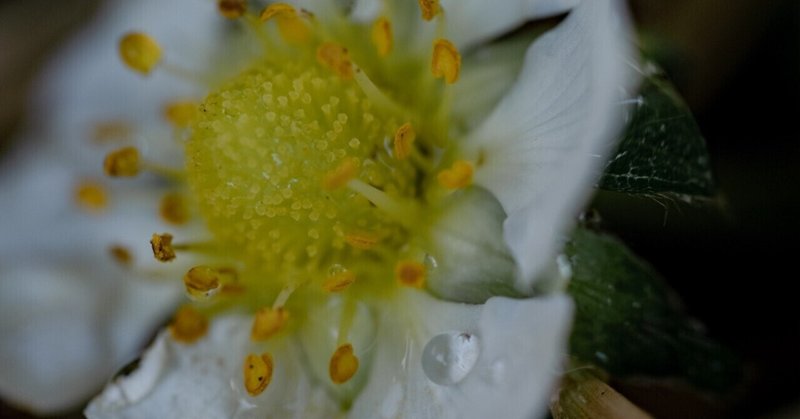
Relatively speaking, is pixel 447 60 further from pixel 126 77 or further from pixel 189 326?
pixel 126 77

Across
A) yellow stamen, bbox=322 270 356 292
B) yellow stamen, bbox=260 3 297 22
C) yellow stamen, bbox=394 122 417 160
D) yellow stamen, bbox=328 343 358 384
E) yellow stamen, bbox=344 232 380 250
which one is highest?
yellow stamen, bbox=260 3 297 22

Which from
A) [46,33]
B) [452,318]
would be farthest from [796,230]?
[46,33]

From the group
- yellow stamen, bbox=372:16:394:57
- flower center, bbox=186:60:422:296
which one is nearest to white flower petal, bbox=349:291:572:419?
flower center, bbox=186:60:422:296

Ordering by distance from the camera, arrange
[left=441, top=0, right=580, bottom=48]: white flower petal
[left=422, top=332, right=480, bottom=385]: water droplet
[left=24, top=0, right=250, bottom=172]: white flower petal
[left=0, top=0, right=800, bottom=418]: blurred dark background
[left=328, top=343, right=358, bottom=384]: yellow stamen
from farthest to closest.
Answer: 1. [left=0, top=0, right=800, bottom=418]: blurred dark background
2. [left=24, top=0, right=250, bottom=172]: white flower petal
3. [left=441, top=0, right=580, bottom=48]: white flower petal
4. [left=328, top=343, right=358, bottom=384]: yellow stamen
5. [left=422, top=332, right=480, bottom=385]: water droplet

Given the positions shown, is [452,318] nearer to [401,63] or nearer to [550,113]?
[550,113]

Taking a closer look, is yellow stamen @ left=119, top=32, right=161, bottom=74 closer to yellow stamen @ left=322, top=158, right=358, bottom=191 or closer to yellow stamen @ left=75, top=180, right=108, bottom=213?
yellow stamen @ left=75, top=180, right=108, bottom=213

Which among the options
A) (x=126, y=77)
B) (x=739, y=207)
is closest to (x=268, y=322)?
(x=126, y=77)
